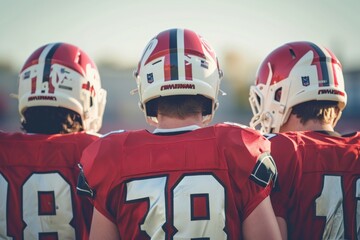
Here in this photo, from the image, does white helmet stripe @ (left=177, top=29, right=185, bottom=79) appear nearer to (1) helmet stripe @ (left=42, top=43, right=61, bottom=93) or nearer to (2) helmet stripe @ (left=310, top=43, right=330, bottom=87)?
(2) helmet stripe @ (left=310, top=43, right=330, bottom=87)

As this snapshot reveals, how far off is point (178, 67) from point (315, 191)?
1080 mm

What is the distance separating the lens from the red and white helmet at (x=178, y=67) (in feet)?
9.46

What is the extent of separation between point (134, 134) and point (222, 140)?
0.48 m

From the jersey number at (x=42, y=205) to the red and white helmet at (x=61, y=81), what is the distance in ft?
2.22

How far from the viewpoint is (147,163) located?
2.60m

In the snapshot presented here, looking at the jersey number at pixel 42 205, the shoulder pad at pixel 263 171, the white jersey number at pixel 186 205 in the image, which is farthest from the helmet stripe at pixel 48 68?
the shoulder pad at pixel 263 171

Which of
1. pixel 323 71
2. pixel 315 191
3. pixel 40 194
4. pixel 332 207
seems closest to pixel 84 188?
pixel 40 194

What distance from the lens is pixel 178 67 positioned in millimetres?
2924

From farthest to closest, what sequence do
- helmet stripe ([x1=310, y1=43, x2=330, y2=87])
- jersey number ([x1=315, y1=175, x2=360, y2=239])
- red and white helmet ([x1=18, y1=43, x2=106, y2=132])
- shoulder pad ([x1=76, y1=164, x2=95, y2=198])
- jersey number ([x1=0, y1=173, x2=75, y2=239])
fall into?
1. red and white helmet ([x1=18, y1=43, x2=106, y2=132])
2. helmet stripe ([x1=310, y1=43, x2=330, y2=87])
3. jersey number ([x1=0, y1=173, x2=75, y2=239])
4. jersey number ([x1=315, y1=175, x2=360, y2=239])
5. shoulder pad ([x1=76, y1=164, x2=95, y2=198])

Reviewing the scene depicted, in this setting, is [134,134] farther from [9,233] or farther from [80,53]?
[80,53]

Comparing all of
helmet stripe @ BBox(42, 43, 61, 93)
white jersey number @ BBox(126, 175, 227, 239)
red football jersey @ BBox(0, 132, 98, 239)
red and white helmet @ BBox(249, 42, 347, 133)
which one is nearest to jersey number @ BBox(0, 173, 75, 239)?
red football jersey @ BBox(0, 132, 98, 239)

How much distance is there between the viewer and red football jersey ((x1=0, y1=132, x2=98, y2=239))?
324 cm

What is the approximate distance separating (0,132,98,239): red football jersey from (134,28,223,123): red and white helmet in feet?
2.42

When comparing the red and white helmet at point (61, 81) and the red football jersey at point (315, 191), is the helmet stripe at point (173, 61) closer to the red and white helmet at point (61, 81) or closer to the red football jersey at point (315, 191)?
the red football jersey at point (315, 191)
